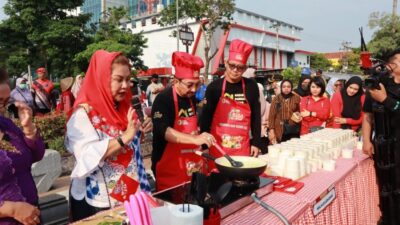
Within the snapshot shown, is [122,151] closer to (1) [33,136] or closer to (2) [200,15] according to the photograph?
(1) [33,136]

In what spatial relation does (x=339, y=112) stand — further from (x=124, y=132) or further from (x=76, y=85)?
(x=76, y=85)

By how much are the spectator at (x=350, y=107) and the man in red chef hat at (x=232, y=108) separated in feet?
6.84

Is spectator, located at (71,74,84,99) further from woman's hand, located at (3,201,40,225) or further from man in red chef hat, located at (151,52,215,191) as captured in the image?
woman's hand, located at (3,201,40,225)

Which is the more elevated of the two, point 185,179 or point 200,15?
point 200,15

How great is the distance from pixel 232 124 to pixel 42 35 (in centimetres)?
1615

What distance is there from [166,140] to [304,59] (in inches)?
2005

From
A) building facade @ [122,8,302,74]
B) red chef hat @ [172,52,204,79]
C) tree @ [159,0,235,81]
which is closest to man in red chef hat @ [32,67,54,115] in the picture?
red chef hat @ [172,52,204,79]

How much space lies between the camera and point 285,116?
169 inches

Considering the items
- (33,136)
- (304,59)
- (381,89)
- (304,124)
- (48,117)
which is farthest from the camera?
(304,59)

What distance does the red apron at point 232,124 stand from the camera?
258cm

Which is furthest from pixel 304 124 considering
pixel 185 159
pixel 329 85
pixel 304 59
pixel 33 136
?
pixel 304 59

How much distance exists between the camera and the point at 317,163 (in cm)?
234

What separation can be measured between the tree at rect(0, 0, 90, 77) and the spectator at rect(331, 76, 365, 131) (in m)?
14.9

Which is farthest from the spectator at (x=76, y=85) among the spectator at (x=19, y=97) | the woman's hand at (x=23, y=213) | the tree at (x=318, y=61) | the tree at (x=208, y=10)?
the tree at (x=318, y=61)
